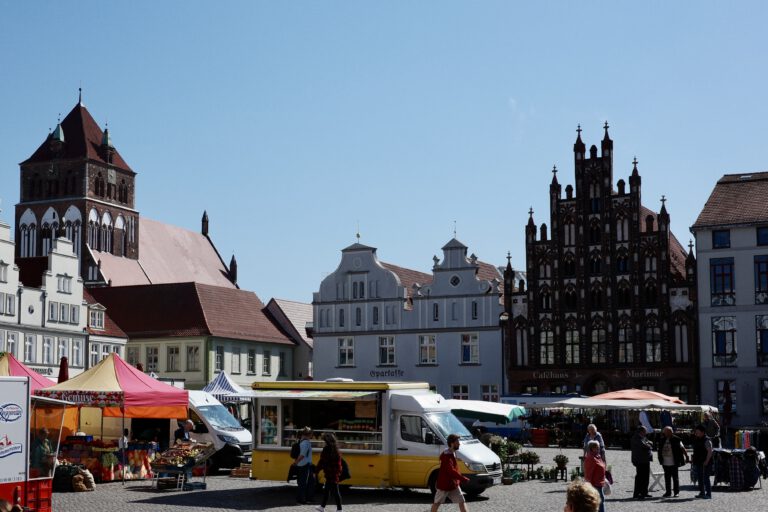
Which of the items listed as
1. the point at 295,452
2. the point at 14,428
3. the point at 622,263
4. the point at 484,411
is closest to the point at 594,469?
the point at 295,452

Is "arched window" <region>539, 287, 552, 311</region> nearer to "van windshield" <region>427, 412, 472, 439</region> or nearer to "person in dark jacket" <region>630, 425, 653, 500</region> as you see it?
"van windshield" <region>427, 412, 472, 439</region>

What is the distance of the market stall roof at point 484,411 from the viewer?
3334 centimetres

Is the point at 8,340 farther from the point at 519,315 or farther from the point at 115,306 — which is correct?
the point at 519,315

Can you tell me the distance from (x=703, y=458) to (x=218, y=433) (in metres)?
13.9

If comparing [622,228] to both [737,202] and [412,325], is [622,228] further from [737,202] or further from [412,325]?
[412,325]

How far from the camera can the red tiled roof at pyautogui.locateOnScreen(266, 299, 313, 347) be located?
257ft

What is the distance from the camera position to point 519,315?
201 feet

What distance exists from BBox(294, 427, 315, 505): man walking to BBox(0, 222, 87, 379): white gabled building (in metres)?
38.0

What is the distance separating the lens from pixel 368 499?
24234 mm

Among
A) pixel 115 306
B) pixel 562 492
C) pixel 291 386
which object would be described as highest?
pixel 115 306

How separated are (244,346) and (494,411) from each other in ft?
129

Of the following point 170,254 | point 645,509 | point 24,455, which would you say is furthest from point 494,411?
point 170,254

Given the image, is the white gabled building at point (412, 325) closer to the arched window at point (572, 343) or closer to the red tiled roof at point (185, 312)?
the arched window at point (572, 343)

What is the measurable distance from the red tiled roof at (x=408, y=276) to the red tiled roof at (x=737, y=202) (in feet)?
56.0
